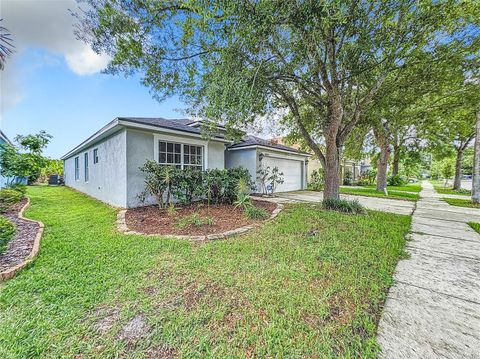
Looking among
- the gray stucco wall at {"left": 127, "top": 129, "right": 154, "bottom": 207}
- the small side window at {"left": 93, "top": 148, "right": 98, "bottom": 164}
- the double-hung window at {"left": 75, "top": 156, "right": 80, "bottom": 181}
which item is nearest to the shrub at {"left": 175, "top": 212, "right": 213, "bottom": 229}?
the gray stucco wall at {"left": 127, "top": 129, "right": 154, "bottom": 207}

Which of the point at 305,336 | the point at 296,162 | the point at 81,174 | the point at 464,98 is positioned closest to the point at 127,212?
the point at 305,336

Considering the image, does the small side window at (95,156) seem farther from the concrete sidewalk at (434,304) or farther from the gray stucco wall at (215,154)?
the concrete sidewalk at (434,304)

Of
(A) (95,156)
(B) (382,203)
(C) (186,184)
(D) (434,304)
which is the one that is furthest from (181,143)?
(B) (382,203)

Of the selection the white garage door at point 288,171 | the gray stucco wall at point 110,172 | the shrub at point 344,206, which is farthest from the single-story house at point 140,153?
the shrub at point 344,206

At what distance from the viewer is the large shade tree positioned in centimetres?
398

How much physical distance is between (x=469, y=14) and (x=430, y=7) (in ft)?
4.14

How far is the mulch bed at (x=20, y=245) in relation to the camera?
10.5 ft

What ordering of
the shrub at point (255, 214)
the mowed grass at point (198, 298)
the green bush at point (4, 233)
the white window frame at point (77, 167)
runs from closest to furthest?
the mowed grass at point (198, 298) → the green bush at point (4, 233) → the shrub at point (255, 214) → the white window frame at point (77, 167)

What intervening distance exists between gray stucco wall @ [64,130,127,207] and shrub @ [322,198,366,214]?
703cm

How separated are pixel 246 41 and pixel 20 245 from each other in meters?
5.96

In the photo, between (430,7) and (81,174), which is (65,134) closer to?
(81,174)

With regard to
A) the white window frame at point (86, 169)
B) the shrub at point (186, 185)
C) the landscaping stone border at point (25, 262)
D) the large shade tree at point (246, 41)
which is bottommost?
the landscaping stone border at point (25, 262)

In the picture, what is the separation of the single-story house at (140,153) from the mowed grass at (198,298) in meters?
3.48

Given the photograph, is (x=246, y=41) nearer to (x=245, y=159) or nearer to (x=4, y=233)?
(x=4, y=233)
